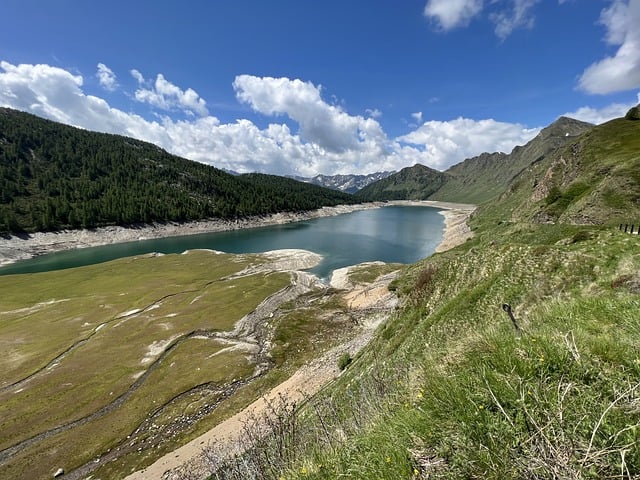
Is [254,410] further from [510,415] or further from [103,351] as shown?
[510,415]

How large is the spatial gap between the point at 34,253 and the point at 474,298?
472 ft

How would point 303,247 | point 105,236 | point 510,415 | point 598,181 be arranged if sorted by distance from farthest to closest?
point 105,236
point 303,247
point 598,181
point 510,415

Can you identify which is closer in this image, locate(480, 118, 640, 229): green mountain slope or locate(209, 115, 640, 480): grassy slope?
locate(209, 115, 640, 480): grassy slope

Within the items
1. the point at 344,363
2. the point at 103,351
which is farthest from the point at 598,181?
the point at 103,351

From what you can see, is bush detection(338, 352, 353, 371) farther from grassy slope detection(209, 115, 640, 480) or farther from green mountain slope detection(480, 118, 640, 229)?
green mountain slope detection(480, 118, 640, 229)

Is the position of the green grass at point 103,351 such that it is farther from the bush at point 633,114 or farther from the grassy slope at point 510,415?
the bush at point 633,114

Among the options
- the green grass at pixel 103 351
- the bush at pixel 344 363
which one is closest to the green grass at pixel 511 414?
the bush at pixel 344 363

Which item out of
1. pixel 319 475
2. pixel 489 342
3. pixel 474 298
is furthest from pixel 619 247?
pixel 319 475

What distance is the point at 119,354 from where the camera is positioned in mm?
35438

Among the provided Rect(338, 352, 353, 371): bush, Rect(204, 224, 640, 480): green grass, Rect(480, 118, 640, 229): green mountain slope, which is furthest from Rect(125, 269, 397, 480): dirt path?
Rect(480, 118, 640, 229): green mountain slope

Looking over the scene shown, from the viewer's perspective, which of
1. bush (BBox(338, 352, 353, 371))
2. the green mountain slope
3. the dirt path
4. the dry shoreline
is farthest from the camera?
the dry shoreline

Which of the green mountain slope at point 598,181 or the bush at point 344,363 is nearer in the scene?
the bush at point 344,363

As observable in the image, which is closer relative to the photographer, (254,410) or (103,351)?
(254,410)

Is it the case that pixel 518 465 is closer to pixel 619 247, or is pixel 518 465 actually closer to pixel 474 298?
pixel 474 298
